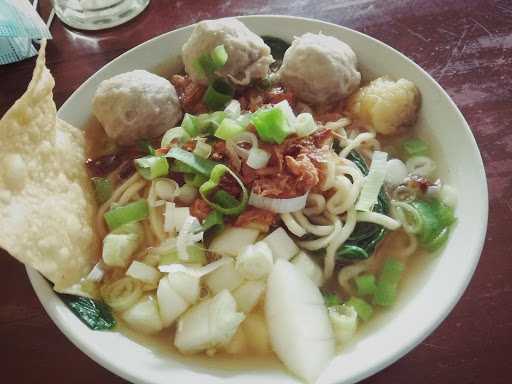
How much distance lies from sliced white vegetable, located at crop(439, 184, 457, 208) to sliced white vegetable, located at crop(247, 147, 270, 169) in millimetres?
673

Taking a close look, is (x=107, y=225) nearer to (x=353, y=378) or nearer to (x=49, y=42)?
(x=353, y=378)

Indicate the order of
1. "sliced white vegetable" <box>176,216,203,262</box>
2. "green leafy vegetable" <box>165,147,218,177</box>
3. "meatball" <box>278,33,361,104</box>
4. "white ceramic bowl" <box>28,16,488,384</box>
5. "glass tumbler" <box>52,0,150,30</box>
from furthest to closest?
"glass tumbler" <box>52,0,150,30</box>, "meatball" <box>278,33,361,104</box>, "green leafy vegetable" <box>165,147,218,177</box>, "sliced white vegetable" <box>176,216,203,262</box>, "white ceramic bowl" <box>28,16,488,384</box>

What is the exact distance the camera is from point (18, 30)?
2.64 meters

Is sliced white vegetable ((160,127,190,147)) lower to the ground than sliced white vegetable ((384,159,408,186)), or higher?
higher

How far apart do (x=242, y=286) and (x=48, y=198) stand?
2.44 feet

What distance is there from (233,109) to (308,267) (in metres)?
0.71

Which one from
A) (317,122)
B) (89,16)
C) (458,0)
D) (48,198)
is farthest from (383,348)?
(89,16)

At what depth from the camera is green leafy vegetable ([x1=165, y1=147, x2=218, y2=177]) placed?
1.99 meters

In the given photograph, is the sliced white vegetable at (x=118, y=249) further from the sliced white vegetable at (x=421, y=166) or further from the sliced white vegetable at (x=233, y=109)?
the sliced white vegetable at (x=421, y=166)

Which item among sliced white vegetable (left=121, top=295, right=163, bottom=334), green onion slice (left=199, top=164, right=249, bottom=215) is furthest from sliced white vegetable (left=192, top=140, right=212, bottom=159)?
sliced white vegetable (left=121, top=295, right=163, bottom=334)

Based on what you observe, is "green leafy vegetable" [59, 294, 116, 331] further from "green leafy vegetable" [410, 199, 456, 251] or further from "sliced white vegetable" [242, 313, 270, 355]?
"green leafy vegetable" [410, 199, 456, 251]

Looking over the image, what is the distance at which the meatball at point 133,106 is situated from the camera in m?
2.08

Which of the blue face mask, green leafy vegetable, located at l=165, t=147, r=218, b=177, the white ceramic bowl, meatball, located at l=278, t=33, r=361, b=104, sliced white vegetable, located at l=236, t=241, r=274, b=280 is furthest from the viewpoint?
the blue face mask

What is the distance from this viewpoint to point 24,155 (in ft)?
5.95
